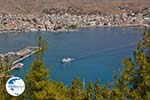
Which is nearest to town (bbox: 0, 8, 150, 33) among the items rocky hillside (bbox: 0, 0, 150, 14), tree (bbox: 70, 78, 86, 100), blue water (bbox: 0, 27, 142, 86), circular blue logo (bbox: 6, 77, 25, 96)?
rocky hillside (bbox: 0, 0, 150, 14)

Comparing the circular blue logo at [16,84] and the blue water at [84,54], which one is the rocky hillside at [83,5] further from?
the circular blue logo at [16,84]

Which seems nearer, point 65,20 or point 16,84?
point 16,84

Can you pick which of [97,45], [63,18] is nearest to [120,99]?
[97,45]

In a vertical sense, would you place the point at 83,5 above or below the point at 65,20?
above

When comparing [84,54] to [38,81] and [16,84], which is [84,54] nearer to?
[38,81]

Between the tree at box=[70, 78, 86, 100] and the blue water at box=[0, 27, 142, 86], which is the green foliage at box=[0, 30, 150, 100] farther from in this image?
the blue water at box=[0, 27, 142, 86]

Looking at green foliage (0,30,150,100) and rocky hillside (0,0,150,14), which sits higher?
green foliage (0,30,150,100)

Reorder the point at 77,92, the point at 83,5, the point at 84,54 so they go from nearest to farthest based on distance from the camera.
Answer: the point at 77,92 → the point at 84,54 → the point at 83,5

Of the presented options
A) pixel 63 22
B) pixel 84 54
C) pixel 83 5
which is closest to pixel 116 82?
pixel 84 54
